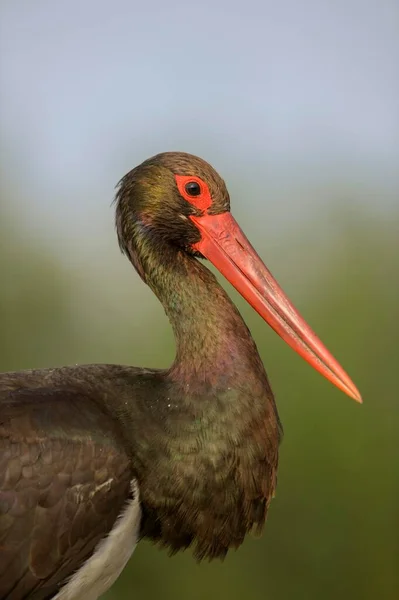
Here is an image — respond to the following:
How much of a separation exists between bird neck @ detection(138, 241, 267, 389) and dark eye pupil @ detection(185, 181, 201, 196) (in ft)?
0.49

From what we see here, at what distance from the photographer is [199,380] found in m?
1.82

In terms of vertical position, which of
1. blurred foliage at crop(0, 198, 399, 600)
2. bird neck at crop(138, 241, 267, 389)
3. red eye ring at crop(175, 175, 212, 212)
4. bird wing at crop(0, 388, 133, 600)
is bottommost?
blurred foliage at crop(0, 198, 399, 600)

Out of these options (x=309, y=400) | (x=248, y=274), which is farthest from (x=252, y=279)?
(x=309, y=400)

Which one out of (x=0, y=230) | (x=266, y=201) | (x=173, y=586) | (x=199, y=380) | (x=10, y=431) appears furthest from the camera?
(x=0, y=230)

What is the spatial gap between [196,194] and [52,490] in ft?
2.42

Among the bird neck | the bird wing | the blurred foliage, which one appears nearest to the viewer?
the bird wing

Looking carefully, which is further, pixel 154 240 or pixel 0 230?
pixel 0 230

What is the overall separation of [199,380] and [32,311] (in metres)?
2.62

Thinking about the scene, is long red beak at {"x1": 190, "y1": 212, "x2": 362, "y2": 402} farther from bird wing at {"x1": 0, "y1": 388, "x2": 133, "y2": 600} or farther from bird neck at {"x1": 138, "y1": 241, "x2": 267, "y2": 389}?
bird wing at {"x1": 0, "y1": 388, "x2": 133, "y2": 600}

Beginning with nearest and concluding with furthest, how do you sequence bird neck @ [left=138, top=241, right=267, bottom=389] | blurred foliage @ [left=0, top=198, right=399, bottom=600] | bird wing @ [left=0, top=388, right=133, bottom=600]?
bird wing @ [left=0, top=388, right=133, bottom=600]
bird neck @ [left=138, top=241, right=267, bottom=389]
blurred foliage @ [left=0, top=198, right=399, bottom=600]

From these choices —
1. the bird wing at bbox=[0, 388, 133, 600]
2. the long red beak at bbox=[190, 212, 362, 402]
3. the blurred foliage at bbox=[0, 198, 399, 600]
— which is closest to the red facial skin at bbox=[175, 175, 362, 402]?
the long red beak at bbox=[190, 212, 362, 402]

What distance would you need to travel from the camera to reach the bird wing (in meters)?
1.67

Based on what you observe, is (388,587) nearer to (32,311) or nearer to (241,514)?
(32,311)

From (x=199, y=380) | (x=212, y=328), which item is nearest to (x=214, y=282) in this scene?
(x=212, y=328)
